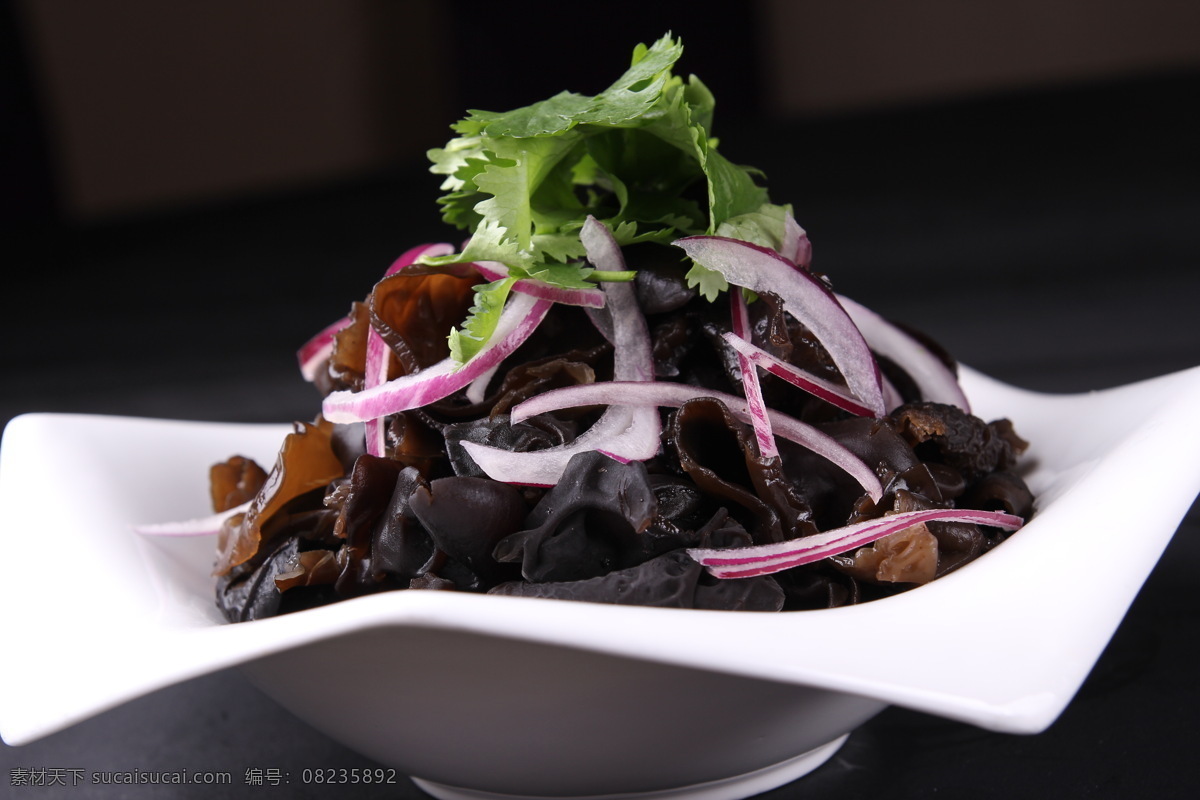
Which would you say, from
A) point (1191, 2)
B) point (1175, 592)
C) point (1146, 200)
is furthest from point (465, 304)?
point (1191, 2)

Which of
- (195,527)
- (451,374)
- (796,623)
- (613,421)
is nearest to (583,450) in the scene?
(613,421)

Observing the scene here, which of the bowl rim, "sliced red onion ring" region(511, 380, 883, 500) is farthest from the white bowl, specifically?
"sliced red onion ring" region(511, 380, 883, 500)

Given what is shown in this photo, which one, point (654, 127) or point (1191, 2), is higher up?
point (654, 127)

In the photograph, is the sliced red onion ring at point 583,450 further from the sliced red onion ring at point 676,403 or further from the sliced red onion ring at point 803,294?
the sliced red onion ring at point 803,294

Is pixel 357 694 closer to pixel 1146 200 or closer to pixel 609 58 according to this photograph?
pixel 1146 200

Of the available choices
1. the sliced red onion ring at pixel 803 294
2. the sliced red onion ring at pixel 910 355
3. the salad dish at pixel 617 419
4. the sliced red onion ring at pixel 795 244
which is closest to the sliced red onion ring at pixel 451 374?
the salad dish at pixel 617 419

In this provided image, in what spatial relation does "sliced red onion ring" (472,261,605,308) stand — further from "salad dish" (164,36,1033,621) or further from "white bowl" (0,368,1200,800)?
"white bowl" (0,368,1200,800)

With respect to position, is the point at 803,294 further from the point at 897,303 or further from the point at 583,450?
the point at 897,303
